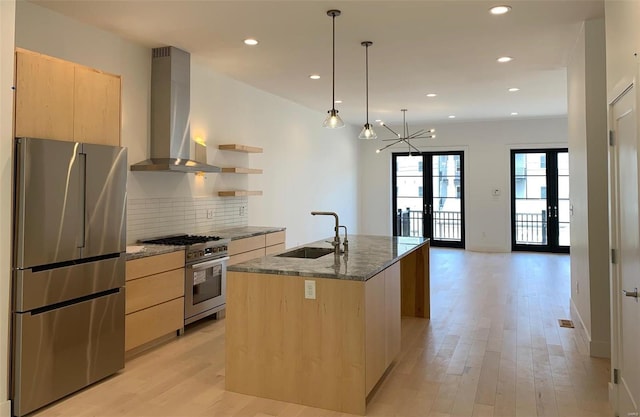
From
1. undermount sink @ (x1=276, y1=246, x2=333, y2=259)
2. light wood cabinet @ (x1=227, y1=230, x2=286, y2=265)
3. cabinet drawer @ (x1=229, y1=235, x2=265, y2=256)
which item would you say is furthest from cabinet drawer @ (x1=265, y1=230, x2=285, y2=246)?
undermount sink @ (x1=276, y1=246, x2=333, y2=259)

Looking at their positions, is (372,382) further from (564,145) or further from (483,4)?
(564,145)

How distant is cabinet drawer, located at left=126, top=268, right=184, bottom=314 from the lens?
12.6 ft

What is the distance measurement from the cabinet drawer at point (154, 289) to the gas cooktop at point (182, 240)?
0.31 m

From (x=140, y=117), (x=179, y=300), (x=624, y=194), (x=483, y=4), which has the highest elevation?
(x=483, y=4)

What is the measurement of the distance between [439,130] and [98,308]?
354 inches

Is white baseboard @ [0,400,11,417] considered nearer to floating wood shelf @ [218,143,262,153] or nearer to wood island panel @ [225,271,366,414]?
wood island panel @ [225,271,366,414]

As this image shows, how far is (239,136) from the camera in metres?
6.39

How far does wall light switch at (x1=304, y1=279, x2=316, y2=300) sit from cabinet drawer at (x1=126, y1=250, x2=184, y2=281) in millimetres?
1694

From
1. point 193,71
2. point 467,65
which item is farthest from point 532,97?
point 193,71

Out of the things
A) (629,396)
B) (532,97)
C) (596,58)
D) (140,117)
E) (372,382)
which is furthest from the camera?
(532,97)

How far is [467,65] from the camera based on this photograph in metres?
5.57

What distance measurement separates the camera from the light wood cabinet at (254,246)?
523 cm

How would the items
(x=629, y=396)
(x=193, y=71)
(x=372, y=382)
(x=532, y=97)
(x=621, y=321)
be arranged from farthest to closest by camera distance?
(x=532, y=97) → (x=193, y=71) → (x=372, y=382) → (x=621, y=321) → (x=629, y=396)

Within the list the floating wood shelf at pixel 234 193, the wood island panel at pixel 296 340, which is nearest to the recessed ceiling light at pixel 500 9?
the wood island panel at pixel 296 340
